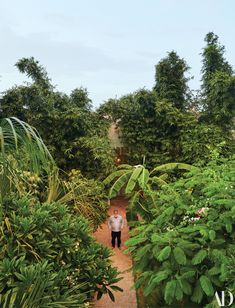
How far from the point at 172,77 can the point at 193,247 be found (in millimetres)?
11986

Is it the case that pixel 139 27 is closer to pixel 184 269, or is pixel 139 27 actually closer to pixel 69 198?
pixel 69 198

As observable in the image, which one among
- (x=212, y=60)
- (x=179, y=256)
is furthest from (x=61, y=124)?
(x=179, y=256)

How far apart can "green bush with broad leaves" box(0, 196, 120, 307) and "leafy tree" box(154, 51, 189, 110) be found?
10603 mm

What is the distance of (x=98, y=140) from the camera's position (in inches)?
554

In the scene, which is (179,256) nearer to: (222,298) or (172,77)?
(222,298)

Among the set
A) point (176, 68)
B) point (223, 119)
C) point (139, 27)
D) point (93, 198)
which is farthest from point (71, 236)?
point (176, 68)

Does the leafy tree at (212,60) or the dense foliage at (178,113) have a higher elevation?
the leafy tree at (212,60)

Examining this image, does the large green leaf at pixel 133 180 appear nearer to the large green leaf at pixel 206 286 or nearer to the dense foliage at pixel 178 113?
the large green leaf at pixel 206 286

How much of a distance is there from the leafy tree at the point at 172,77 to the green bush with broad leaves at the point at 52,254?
34.8 feet

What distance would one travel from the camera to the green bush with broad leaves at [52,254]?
5105mm

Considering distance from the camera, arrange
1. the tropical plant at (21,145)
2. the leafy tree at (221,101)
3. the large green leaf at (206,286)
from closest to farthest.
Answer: the tropical plant at (21,145)
the large green leaf at (206,286)
the leafy tree at (221,101)

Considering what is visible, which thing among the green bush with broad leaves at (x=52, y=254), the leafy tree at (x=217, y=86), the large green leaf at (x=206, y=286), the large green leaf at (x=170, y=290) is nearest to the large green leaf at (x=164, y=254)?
the large green leaf at (x=170, y=290)

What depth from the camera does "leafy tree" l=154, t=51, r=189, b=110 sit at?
52.7ft

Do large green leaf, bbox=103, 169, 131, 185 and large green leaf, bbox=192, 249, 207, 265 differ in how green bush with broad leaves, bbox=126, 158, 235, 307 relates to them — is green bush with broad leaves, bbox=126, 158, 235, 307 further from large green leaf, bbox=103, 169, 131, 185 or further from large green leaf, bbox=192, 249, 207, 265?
large green leaf, bbox=103, 169, 131, 185
